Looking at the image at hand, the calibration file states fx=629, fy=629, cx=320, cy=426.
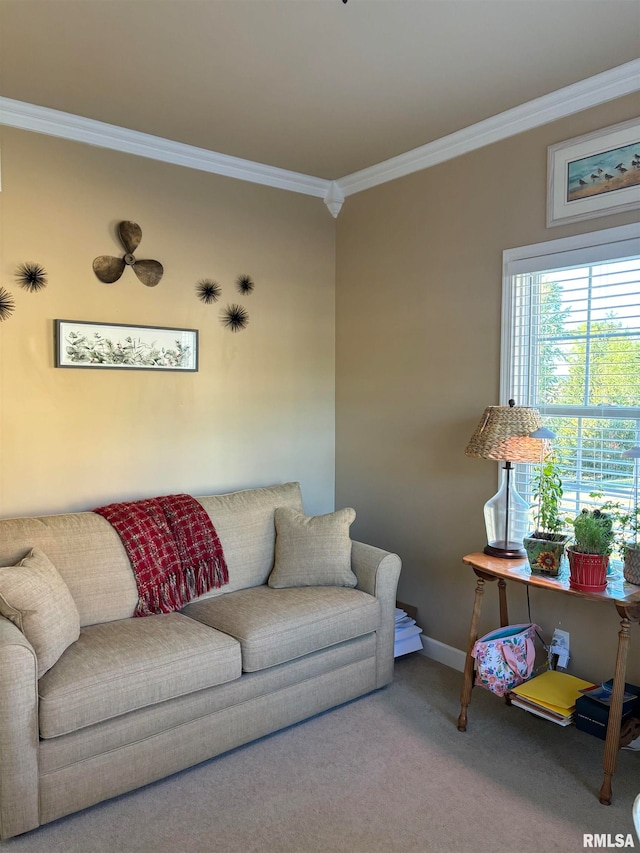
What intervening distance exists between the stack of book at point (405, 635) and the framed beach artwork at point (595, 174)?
2176mm

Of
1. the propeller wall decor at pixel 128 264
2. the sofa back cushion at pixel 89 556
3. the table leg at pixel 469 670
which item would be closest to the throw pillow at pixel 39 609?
the sofa back cushion at pixel 89 556

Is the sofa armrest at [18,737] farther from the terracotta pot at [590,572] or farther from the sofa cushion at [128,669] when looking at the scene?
the terracotta pot at [590,572]

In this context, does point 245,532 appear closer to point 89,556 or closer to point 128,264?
point 89,556

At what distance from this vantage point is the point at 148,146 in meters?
3.32

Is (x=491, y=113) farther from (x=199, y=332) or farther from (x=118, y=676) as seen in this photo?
(x=118, y=676)

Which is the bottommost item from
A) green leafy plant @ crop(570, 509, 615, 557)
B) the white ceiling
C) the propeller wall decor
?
green leafy plant @ crop(570, 509, 615, 557)

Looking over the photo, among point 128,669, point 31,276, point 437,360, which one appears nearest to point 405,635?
point 437,360

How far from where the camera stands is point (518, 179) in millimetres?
3068

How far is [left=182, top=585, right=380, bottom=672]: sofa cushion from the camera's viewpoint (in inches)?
105

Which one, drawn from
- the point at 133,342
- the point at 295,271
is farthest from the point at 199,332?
the point at 295,271

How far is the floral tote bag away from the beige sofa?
1.73 ft

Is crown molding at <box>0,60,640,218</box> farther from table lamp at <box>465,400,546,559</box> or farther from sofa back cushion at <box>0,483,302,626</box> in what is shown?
sofa back cushion at <box>0,483,302,626</box>

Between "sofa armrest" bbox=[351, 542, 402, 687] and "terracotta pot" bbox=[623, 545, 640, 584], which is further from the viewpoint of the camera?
"sofa armrest" bbox=[351, 542, 402, 687]

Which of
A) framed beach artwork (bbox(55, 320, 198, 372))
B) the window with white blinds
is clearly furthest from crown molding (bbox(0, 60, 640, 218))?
framed beach artwork (bbox(55, 320, 198, 372))
